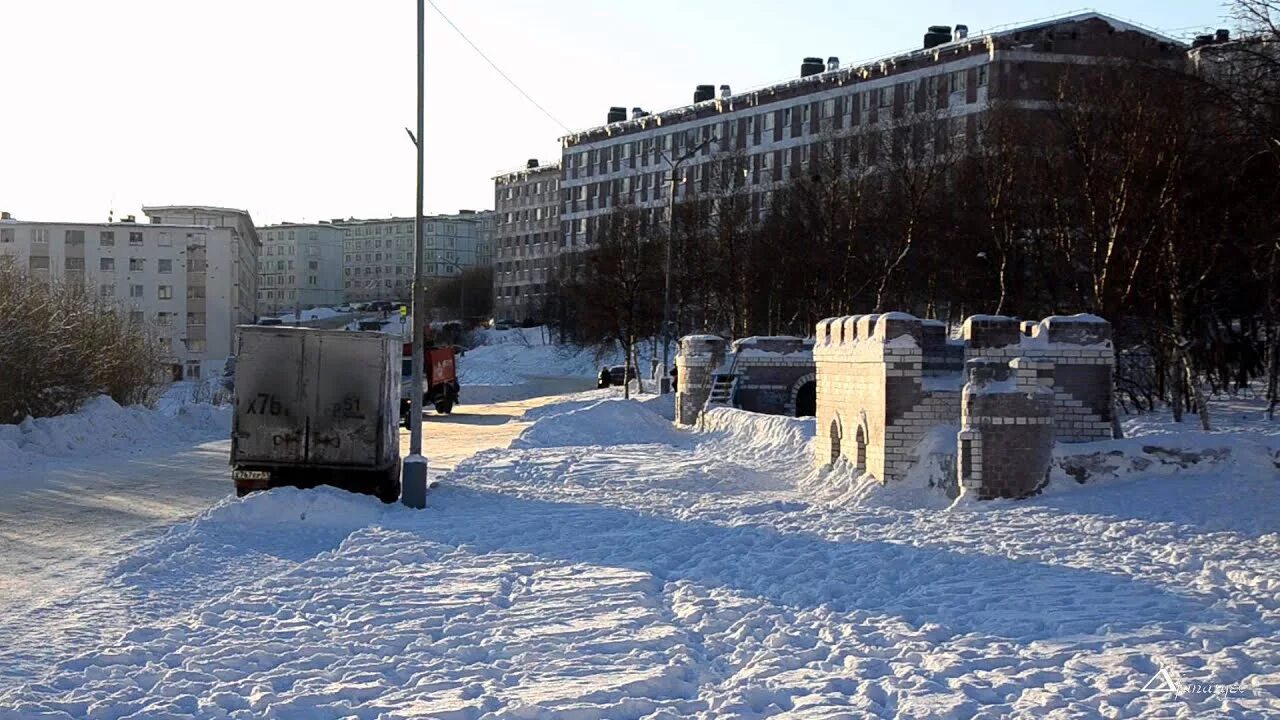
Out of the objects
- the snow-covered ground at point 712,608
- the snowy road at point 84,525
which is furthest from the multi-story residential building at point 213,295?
the snow-covered ground at point 712,608

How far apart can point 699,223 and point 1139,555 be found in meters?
60.7

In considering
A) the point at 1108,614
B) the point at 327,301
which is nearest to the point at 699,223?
the point at 1108,614

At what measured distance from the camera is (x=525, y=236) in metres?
134

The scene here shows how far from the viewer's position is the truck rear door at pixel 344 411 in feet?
65.7

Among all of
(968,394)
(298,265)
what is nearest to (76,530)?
(968,394)

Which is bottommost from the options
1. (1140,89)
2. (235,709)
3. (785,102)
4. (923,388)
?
(235,709)

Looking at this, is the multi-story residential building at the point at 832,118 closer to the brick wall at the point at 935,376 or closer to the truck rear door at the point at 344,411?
the brick wall at the point at 935,376

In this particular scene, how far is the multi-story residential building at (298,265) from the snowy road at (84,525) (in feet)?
476

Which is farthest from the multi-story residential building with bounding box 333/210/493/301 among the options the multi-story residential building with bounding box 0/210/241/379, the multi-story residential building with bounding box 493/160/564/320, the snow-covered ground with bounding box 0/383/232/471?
the snow-covered ground with bounding box 0/383/232/471

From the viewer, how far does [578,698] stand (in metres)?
8.62

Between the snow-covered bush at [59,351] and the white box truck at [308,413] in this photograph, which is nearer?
the white box truck at [308,413]

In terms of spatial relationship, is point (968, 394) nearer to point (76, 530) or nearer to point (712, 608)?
point (712, 608)

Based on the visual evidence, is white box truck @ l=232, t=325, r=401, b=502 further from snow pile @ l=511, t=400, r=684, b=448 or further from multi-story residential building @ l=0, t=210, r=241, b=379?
multi-story residential building @ l=0, t=210, r=241, b=379

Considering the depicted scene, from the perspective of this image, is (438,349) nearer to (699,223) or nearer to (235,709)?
(699,223)
